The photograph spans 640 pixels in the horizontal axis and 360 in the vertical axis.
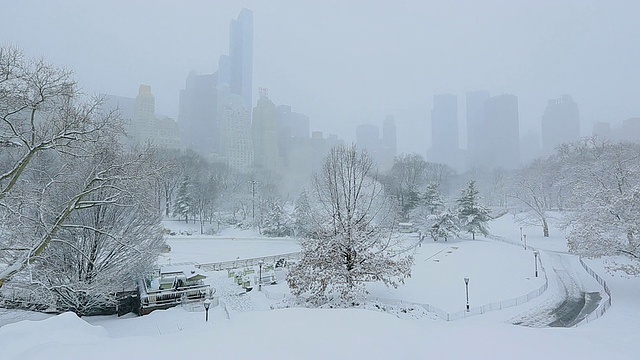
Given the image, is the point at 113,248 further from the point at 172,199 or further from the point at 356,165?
the point at 172,199

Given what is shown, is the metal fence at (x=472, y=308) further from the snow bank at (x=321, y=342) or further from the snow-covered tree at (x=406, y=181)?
the snow-covered tree at (x=406, y=181)

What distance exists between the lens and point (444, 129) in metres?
126

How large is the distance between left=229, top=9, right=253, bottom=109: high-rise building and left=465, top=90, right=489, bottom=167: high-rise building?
7241cm

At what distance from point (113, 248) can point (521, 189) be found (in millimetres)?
49045

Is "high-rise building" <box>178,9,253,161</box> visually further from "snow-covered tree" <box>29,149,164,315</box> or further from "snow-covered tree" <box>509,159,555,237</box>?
"snow-covered tree" <box>29,149,164,315</box>

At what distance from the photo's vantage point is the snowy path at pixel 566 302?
16094mm

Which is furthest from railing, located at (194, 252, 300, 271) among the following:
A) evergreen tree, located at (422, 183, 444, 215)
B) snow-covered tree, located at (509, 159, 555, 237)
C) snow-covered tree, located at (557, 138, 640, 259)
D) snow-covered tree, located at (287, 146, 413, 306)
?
snow-covered tree, located at (509, 159, 555, 237)

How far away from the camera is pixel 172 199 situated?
189ft

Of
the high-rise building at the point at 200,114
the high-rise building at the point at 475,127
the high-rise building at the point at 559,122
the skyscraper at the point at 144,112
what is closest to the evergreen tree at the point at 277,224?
the skyscraper at the point at 144,112

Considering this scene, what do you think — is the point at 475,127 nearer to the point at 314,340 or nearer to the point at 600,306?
the point at 600,306

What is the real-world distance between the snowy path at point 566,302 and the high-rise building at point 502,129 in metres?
76.5

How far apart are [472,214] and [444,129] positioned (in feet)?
305

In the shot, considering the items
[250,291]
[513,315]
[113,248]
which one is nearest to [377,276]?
[513,315]

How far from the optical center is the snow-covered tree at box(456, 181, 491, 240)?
40094 millimetres
